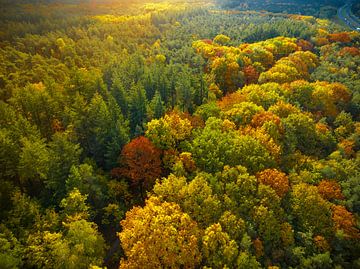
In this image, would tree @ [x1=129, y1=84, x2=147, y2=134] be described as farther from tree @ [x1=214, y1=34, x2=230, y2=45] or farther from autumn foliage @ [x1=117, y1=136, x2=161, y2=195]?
tree @ [x1=214, y1=34, x2=230, y2=45]

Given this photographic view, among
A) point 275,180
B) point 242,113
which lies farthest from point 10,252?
point 242,113

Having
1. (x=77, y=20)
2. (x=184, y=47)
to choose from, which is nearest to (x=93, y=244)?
(x=184, y=47)

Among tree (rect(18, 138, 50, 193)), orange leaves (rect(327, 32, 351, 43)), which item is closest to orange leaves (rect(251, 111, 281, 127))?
tree (rect(18, 138, 50, 193))

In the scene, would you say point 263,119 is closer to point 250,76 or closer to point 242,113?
point 242,113

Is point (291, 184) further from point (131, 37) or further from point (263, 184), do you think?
point (131, 37)

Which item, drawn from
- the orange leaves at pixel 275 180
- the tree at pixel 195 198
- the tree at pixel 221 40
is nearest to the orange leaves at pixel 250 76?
the tree at pixel 221 40
